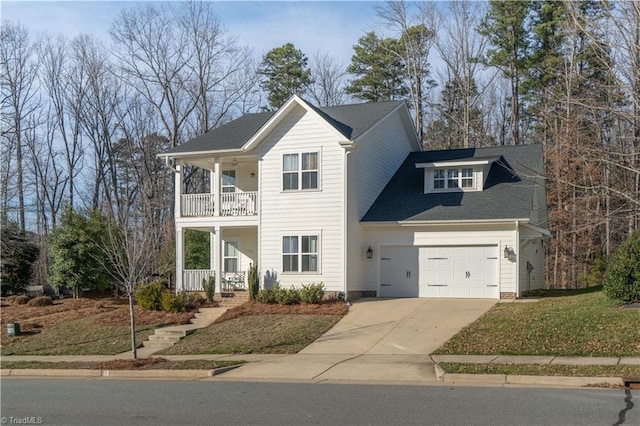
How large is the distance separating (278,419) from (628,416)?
4.82 metres

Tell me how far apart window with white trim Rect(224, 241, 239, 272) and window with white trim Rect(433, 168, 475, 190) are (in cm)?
886

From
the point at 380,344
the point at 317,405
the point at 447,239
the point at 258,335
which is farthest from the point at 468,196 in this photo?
the point at 317,405

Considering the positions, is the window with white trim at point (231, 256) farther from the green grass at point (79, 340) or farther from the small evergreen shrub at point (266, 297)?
the green grass at point (79, 340)

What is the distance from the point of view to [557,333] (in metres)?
16.1

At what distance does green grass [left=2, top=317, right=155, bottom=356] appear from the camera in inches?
780

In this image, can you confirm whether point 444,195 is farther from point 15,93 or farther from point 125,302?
point 15,93

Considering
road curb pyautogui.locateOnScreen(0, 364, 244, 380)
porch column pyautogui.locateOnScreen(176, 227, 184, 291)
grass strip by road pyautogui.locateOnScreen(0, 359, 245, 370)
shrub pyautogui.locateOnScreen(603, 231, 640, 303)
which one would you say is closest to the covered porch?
porch column pyautogui.locateOnScreen(176, 227, 184, 291)

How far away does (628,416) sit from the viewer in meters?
9.12

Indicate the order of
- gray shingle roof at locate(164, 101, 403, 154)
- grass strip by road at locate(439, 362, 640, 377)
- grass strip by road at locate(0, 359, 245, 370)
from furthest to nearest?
Answer: 1. gray shingle roof at locate(164, 101, 403, 154)
2. grass strip by road at locate(0, 359, 245, 370)
3. grass strip by road at locate(439, 362, 640, 377)

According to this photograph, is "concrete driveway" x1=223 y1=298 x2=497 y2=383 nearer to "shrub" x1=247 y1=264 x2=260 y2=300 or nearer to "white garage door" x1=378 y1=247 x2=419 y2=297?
"white garage door" x1=378 y1=247 x2=419 y2=297

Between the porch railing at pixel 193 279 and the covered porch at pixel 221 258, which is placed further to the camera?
the porch railing at pixel 193 279

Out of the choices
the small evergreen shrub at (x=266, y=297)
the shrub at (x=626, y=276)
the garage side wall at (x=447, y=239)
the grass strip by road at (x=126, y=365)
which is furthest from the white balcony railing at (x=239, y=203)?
the shrub at (x=626, y=276)

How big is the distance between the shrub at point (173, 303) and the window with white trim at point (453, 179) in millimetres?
10779

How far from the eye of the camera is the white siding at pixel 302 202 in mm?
23969
